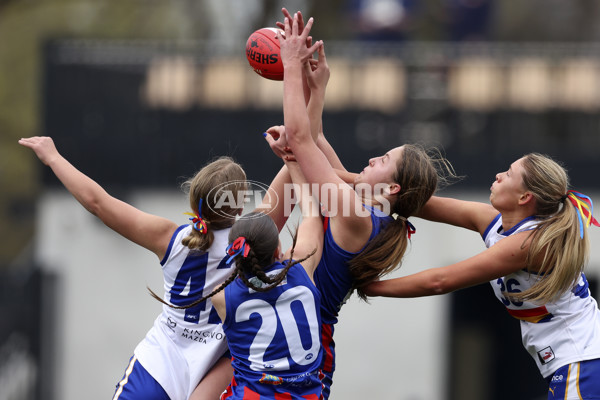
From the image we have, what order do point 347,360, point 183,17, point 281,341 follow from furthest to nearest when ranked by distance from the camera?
point 183,17 → point 347,360 → point 281,341

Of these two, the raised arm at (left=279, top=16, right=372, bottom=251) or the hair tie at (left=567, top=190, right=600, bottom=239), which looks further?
the hair tie at (left=567, top=190, right=600, bottom=239)

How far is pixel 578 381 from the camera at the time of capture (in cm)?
383

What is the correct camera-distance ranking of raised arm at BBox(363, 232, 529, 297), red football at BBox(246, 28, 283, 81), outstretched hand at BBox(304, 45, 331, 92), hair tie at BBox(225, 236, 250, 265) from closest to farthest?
hair tie at BBox(225, 236, 250, 265) < raised arm at BBox(363, 232, 529, 297) < outstretched hand at BBox(304, 45, 331, 92) < red football at BBox(246, 28, 283, 81)

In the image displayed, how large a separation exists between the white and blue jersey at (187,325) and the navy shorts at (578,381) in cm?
158

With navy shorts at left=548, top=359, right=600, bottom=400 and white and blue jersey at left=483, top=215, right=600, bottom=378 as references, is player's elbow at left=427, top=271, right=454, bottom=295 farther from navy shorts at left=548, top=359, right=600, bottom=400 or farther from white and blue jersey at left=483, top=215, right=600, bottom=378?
navy shorts at left=548, top=359, right=600, bottom=400

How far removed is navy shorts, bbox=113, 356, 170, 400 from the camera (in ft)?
12.7

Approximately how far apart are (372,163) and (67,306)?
701cm

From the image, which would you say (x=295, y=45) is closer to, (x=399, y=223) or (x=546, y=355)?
(x=399, y=223)

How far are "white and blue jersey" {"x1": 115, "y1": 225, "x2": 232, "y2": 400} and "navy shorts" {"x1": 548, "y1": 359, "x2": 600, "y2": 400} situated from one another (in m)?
1.58

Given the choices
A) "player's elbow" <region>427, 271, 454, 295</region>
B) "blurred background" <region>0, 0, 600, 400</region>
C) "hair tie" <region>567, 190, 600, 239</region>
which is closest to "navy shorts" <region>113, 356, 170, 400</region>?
"player's elbow" <region>427, 271, 454, 295</region>

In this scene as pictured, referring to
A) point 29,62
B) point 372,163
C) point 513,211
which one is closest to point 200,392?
point 372,163

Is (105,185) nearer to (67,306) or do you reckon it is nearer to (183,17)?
(67,306)

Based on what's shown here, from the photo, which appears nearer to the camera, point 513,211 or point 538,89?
point 513,211

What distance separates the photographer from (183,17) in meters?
20.3
